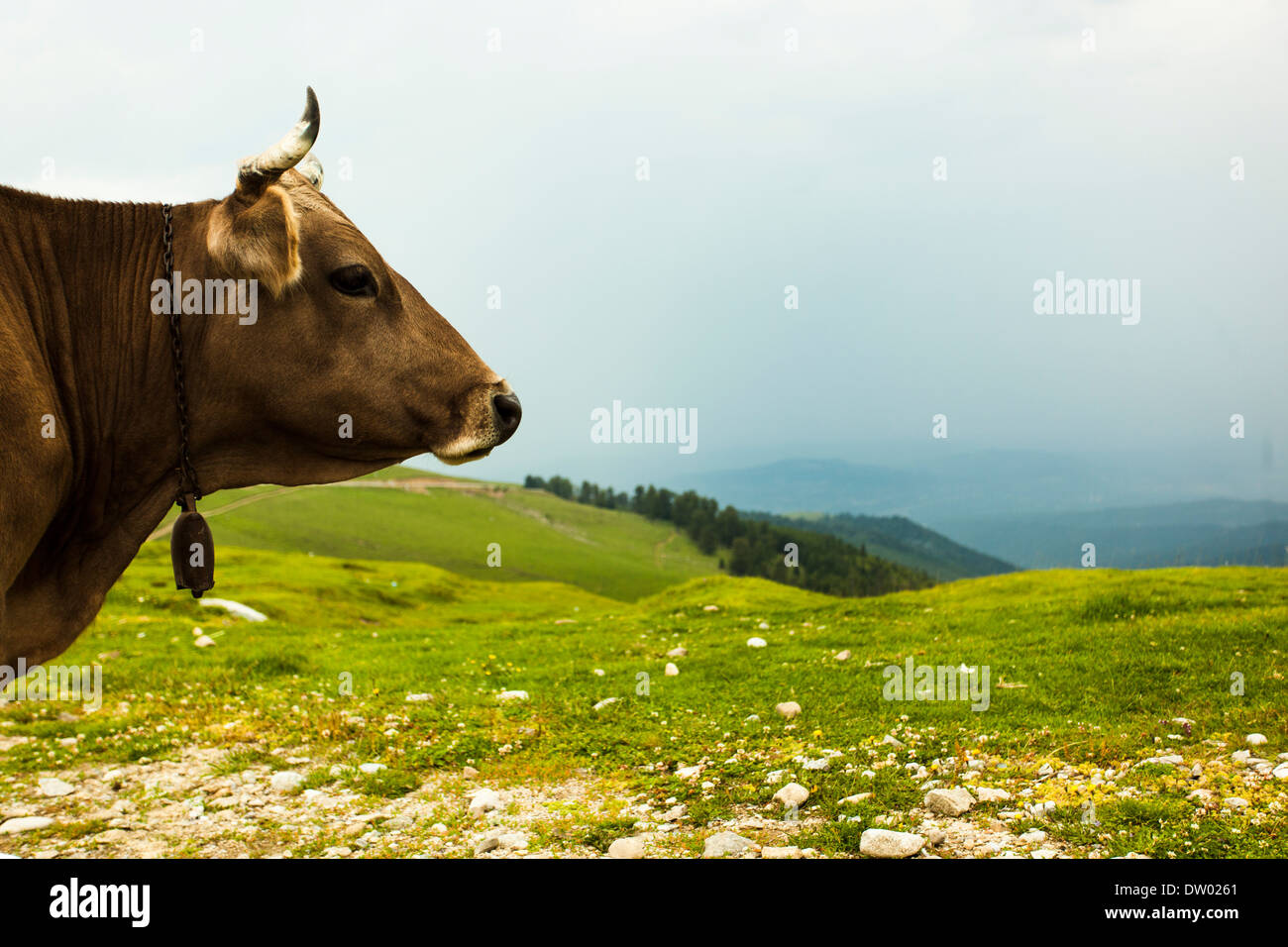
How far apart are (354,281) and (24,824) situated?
7.37 meters

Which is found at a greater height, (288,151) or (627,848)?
(288,151)

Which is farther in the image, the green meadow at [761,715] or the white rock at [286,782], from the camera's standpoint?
the white rock at [286,782]

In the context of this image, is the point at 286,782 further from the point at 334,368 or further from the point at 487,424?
the point at 487,424

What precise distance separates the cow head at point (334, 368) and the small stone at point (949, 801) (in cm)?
510

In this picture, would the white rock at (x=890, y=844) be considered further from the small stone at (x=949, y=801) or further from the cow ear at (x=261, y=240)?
the cow ear at (x=261, y=240)

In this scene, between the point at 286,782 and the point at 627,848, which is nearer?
the point at 627,848

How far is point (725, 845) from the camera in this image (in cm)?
677

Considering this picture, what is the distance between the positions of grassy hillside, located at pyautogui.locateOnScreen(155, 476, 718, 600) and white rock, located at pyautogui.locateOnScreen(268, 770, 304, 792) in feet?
275

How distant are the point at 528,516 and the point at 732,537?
4724cm

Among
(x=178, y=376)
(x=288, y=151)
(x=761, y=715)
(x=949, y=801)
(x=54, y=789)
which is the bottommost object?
(x=54, y=789)

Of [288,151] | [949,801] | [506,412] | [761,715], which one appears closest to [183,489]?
[506,412]

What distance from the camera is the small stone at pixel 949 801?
7.25m

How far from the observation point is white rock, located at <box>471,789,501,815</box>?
8.48m

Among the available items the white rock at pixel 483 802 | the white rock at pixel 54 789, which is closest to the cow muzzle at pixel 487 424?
the white rock at pixel 483 802
